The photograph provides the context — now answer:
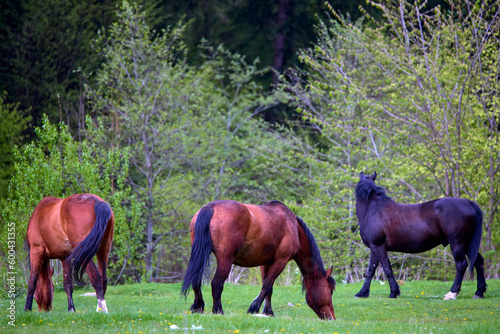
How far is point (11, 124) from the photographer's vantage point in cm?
1689

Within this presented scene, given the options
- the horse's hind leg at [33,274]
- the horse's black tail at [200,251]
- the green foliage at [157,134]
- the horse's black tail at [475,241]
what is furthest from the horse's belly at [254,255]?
the green foliage at [157,134]

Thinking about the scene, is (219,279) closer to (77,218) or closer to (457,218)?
(77,218)

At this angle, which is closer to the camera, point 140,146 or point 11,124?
point 11,124

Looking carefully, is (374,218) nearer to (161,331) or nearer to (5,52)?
(161,331)

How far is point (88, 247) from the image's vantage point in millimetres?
7133

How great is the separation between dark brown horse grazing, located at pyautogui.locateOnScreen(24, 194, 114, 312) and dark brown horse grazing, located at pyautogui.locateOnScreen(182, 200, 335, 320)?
1307 millimetres

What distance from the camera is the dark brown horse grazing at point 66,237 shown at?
291 inches

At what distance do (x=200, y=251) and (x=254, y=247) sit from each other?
82cm

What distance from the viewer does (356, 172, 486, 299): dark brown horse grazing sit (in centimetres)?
971

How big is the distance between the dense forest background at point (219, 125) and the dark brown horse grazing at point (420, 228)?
418 centimetres

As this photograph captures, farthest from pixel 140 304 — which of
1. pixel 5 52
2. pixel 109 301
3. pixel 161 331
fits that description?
pixel 5 52

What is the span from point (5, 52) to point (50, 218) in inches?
654

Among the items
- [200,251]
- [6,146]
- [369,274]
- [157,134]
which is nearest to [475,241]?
[369,274]

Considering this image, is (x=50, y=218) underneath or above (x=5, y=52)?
underneath
